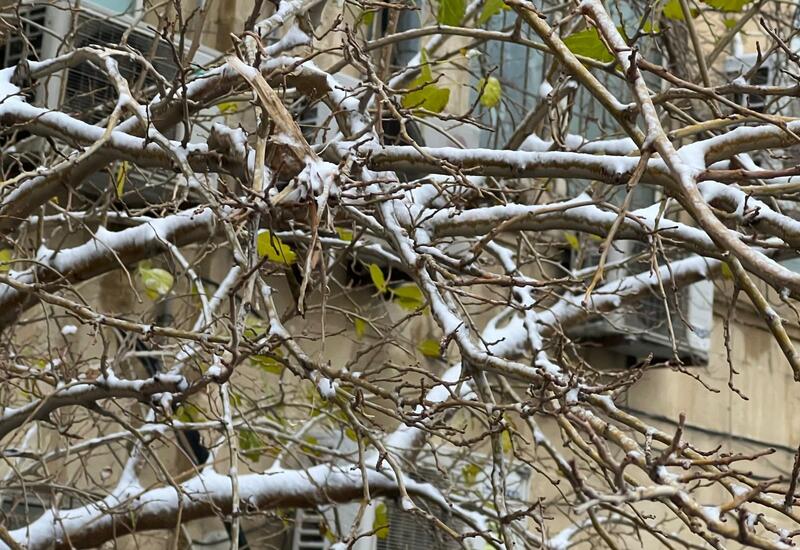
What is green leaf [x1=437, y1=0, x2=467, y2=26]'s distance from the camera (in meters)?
4.89

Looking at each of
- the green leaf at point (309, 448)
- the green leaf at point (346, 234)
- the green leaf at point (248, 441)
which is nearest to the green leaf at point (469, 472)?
the green leaf at point (309, 448)

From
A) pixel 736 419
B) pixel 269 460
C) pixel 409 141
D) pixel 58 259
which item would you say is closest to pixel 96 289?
pixel 269 460

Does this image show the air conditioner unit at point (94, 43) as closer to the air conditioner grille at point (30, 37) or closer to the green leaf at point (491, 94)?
the air conditioner grille at point (30, 37)

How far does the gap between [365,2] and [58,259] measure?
1.65 meters

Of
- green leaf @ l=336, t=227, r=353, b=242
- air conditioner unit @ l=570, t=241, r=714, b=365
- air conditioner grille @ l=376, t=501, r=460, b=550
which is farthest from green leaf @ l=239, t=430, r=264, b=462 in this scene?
air conditioner unit @ l=570, t=241, r=714, b=365

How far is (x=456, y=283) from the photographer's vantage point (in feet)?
11.4

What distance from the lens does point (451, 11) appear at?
491 centimetres

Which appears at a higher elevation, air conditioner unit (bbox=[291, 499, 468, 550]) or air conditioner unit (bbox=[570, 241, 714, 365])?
air conditioner unit (bbox=[570, 241, 714, 365])

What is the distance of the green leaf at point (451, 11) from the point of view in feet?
16.0

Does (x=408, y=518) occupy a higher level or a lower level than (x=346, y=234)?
lower

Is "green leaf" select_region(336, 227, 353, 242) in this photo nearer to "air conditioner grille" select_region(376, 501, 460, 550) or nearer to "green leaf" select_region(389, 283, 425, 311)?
"green leaf" select_region(389, 283, 425, 311)

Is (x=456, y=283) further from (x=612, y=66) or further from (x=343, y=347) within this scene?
(x=343, y=347)

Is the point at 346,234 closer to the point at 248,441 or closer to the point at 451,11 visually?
the point at 248,441

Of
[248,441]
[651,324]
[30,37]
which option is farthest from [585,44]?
[651,324]
